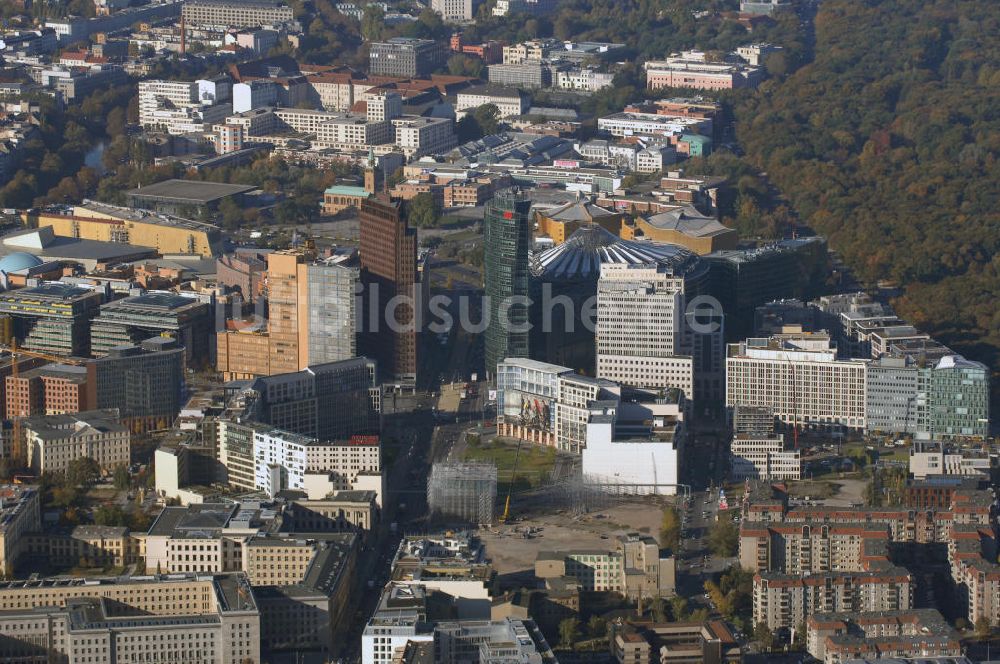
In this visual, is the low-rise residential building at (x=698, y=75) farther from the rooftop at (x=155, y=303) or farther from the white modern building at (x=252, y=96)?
the rooftop at (x=155, y=303)

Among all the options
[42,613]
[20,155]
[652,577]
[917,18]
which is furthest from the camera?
[917,18]

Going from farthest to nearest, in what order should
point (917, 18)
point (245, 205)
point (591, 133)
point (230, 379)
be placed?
point (917, 18), point (591, 133), point (245, 205), point (230, 379)

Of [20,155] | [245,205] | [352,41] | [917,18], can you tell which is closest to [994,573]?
[245,205]

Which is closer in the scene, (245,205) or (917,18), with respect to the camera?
(245,205)

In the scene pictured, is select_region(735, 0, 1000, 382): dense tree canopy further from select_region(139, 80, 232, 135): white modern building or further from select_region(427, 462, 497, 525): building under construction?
select_region(139, 80, 232, 135): white modern building

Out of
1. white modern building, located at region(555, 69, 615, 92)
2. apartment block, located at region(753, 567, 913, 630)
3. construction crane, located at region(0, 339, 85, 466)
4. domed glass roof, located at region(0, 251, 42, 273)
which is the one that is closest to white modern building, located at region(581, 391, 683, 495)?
apartment block, located at region(753, 567, 913, 630)

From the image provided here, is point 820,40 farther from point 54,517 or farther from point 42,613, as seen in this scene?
point 42,613

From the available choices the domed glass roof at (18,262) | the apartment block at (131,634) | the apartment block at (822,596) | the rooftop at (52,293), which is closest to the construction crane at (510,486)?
the apartment block at (822,596)

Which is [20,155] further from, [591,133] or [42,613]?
[42,613]
